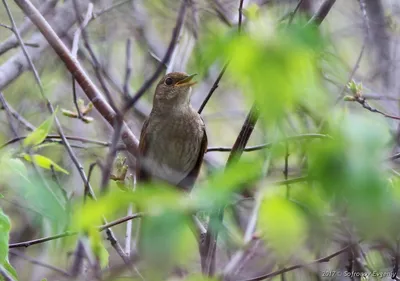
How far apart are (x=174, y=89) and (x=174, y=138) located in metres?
0.38

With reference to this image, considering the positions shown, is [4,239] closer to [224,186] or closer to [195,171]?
[224,186]

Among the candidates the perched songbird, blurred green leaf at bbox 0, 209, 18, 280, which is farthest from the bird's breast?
blurred green leaf at bbox 0, 209, 18, 280

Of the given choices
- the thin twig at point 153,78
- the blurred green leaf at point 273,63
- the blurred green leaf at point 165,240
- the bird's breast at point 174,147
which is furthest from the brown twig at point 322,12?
the bird's breast at point 174,147

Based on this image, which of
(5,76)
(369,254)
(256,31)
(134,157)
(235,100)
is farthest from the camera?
(235,100)

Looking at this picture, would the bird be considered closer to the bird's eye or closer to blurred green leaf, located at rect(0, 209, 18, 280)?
the bird's eye

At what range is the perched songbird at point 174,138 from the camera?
462 centimetres

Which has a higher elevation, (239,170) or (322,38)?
(322,38)

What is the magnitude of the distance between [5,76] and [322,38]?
3000mm

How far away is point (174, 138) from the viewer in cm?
Result: 468

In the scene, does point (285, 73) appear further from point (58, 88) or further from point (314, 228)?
point (58, 88)

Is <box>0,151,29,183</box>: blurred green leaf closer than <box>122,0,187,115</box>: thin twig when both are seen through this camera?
No

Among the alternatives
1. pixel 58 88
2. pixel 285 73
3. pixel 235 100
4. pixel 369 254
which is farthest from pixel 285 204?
pixel 235 100

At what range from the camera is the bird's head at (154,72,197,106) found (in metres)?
4.38

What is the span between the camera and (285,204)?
4.33 ft
